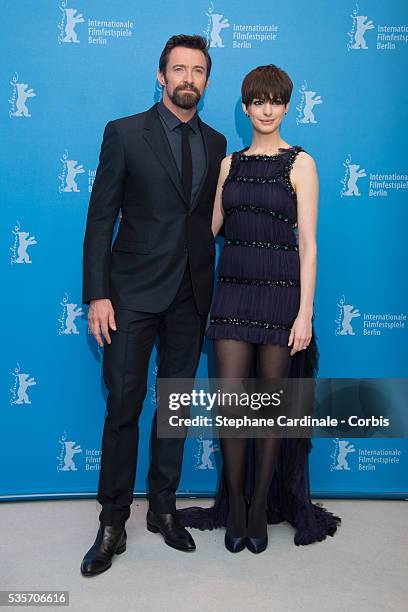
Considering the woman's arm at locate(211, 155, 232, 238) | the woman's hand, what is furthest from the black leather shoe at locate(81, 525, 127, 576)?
the woman's arm at locate(211, 155, 232, 238)

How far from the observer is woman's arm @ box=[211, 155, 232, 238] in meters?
2.53

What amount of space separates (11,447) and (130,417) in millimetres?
831

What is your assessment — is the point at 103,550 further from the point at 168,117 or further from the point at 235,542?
the point at 168,117

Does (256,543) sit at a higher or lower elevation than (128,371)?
lower

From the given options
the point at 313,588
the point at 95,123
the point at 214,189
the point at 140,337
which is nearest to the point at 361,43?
the point at 214,189

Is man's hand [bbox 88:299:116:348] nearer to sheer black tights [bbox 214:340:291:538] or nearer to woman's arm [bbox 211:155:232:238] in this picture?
sheer black tights [bbox 214:340:291:538]

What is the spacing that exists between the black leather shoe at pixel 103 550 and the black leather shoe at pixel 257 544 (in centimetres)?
48

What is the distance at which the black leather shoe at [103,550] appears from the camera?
7.58 ft

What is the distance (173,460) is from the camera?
2.61 meters

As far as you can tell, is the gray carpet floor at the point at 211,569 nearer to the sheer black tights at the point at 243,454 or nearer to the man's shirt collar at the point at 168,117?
the sheer black tights at the point at 243,454

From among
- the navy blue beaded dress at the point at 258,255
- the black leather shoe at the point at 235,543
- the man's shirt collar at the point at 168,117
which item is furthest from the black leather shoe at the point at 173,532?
the man's shirt collar at the point at 168,117

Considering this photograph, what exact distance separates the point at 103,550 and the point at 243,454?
0.61 m

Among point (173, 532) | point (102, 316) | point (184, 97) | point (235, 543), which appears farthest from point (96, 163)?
point (235, 543)

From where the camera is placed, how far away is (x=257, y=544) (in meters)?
2.51
